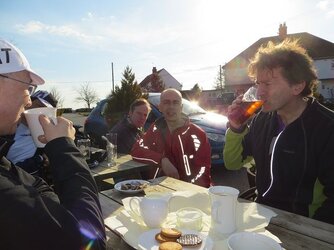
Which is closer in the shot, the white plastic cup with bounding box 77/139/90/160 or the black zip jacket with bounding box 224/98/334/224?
the black zip jacket with bounding box 224/98/334/224

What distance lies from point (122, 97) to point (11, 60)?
7.52 m

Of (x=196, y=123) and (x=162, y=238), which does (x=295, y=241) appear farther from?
(x=196, y=123)

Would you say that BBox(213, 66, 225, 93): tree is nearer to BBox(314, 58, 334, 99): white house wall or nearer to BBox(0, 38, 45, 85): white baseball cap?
BBox(314, 58, 334, 99): white house wall

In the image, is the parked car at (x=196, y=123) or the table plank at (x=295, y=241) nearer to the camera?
the table plank at (x=295, y=241)

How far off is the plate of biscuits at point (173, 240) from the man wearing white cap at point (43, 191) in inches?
10.2

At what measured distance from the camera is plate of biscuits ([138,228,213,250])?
1233mm

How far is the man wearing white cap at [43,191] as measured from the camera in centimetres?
87

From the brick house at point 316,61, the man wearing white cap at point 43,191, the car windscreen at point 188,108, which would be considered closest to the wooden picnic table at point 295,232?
the man wearing white cap at point 43,191

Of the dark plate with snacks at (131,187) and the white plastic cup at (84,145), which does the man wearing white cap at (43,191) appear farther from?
the white plastic cup at (84,145)

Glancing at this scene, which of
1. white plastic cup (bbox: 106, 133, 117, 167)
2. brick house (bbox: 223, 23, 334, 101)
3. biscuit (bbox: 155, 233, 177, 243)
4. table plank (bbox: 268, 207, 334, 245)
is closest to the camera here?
biscuit (bbox: 155, 233, 177, 243)

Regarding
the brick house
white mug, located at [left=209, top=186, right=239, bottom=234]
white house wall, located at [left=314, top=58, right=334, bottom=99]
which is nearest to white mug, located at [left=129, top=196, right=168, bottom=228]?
white mug, located at [left=209, top=186, right=239, bottom=234]

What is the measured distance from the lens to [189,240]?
1.28 meters

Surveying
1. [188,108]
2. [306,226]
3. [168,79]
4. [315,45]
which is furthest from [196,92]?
[168,79]

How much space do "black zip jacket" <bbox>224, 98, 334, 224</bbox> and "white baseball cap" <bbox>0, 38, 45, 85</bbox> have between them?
66.6 inches
